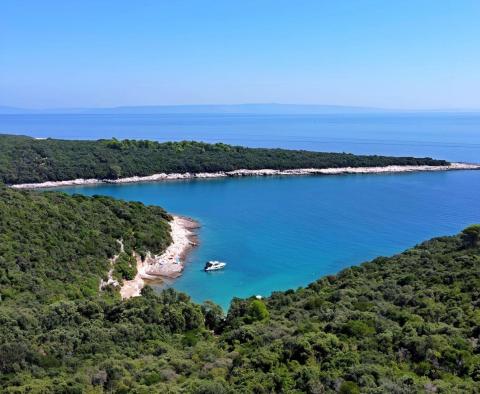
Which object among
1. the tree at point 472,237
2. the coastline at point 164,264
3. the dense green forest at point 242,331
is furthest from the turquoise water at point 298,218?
the tree at point 472,237

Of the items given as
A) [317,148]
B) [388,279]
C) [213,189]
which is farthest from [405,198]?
[317,148]

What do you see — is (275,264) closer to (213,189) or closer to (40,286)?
(40,286)

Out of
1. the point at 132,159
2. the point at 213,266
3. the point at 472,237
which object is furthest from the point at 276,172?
the point at 472,237

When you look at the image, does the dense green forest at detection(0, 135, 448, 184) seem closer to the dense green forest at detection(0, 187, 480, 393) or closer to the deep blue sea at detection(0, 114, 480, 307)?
the deep blue sea at detection(0, 114, 480, 307)

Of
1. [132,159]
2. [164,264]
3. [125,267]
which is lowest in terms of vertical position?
[164,264]

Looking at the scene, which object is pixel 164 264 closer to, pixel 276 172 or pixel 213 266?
pixel 213 266
